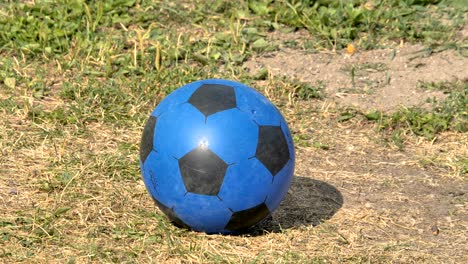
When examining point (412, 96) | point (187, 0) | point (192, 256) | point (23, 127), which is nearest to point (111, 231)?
point (192, 256)

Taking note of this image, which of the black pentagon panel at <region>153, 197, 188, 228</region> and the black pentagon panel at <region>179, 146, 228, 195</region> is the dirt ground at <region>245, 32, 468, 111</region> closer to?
the black pentagon panel at <region>153, 197, 188, 228</region>

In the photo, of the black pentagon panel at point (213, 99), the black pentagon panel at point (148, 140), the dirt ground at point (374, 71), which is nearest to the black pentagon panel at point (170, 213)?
the black pentagon panel at point (148, 140)

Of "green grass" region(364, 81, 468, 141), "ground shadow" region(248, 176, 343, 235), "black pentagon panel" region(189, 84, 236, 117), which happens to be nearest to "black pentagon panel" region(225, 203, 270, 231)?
"ground shadow" region(248, 176, 343, 235)

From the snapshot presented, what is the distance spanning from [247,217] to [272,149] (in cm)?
40

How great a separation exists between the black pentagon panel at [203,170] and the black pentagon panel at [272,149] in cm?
22

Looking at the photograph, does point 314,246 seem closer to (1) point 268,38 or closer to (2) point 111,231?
(2) point 111,231

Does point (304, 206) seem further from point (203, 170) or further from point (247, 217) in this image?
point (203, 170)

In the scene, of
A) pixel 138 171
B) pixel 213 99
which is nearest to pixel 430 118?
pixel 138 171

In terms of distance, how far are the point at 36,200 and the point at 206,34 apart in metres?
3.04

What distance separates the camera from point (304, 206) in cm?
569

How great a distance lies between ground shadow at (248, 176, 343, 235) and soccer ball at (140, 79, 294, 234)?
0.42m

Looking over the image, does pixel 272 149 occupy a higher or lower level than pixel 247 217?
higher

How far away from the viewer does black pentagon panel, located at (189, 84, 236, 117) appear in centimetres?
478

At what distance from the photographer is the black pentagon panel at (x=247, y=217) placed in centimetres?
488
